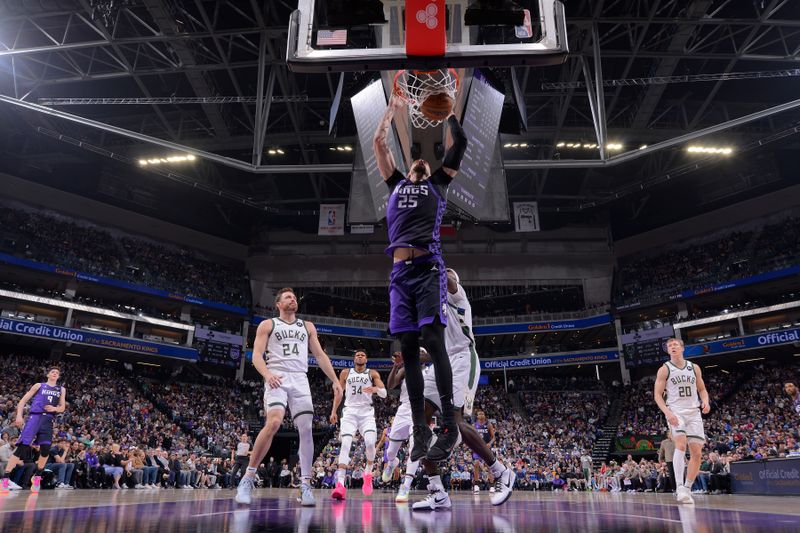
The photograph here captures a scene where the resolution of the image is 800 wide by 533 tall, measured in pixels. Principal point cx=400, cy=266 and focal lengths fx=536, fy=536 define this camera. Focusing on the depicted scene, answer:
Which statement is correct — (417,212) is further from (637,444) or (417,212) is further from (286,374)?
(637,444)

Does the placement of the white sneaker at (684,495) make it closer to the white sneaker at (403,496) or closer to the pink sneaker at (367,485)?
the white sneaker at (403,496)

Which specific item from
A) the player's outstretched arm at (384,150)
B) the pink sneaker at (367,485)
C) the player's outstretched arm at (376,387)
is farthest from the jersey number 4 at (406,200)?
the pink sneaker at (367,485)

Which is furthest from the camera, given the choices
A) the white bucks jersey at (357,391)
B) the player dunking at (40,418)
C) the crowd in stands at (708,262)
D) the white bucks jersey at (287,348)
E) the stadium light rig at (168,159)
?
the crowd in stands at (708,262)

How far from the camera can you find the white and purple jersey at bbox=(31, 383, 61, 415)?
8641mm

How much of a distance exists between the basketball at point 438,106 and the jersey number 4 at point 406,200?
118 cm

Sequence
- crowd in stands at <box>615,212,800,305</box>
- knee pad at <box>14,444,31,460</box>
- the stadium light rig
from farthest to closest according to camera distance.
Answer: crowd in stands at <box>615,212,800,305</box> < the stadium light rig < knee pad at <box>14,444,31,460</box>

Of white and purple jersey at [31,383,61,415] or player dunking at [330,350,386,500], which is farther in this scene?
white and purple jersey at [31,383,61,415]

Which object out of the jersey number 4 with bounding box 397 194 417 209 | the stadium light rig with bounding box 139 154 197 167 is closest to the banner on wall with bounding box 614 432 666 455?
the stadium light rig with bounding box 139 154 197 167

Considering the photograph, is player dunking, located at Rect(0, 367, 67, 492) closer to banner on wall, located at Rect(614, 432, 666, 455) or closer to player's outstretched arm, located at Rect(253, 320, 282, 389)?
player's outstretched arm, located at Rect(253, 320, 282, 389)

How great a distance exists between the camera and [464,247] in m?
38.4

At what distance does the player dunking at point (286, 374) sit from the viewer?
490 centimetres

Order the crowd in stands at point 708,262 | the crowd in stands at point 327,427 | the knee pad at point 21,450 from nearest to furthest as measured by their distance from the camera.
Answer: the knee pad at point 21,450 → the crowd in stands at point 327,427 → the crowd in stands at point 708,262

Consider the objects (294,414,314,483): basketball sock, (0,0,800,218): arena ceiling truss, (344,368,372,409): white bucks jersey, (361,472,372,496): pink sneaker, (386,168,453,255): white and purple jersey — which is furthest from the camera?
(0,0,800,218): arena ceiling truss

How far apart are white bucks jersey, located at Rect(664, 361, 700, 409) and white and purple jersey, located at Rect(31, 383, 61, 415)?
938 cm
